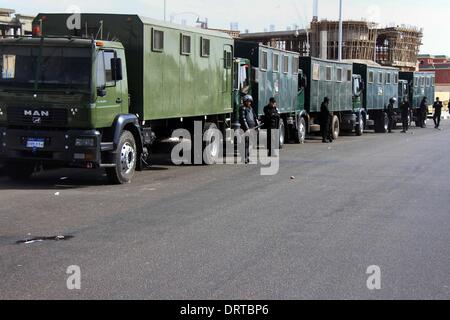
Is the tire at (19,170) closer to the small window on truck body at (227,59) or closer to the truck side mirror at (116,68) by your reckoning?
the truck side mirror at (116,68)

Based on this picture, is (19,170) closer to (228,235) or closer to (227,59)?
(228,235)

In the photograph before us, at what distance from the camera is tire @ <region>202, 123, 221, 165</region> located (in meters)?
17.0

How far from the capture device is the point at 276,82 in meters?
23.0

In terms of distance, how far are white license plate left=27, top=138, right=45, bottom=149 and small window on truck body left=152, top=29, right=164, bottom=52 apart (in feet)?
10.6

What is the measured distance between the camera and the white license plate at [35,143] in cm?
1227

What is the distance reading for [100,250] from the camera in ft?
24.2

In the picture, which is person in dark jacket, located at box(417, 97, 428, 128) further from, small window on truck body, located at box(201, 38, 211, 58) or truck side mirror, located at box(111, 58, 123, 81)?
truck side mirror, located at box(111, 58, 123, 81)

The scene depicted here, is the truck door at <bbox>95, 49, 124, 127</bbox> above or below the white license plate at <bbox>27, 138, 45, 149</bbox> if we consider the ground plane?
above

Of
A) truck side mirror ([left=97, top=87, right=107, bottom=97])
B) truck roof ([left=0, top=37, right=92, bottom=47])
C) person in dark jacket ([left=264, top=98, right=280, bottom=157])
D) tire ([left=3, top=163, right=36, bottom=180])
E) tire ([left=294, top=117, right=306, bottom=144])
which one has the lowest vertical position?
tire ([left=3, top=163, right=36, bottom=180])

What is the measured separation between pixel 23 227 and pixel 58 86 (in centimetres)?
425

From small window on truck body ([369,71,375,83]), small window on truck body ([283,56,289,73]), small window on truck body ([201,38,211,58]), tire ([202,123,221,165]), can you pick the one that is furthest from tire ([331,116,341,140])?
small window on truck body ([201,38,211,58])

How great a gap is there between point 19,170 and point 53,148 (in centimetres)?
170

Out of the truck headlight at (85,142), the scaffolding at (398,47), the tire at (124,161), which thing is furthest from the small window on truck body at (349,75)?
the scaffolding at (398,47)

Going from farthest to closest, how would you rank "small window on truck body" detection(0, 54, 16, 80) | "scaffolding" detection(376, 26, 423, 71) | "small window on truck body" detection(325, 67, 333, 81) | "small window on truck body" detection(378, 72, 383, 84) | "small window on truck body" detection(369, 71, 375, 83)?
"scaffolding" detection(376, 26, 423, 71), "small window on truck body" detection(378, 72, 383, 84), "small window on truck body" detection(369, 71, 375, 83), "small window on truck body" detection(325, 67, 333, 81), "small window on truck body" detection(0, 54, 16, 80)
